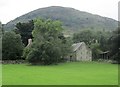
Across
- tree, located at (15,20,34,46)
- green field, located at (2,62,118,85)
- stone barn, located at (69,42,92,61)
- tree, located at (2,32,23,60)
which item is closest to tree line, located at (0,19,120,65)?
tree, located at (2,32,23,60)

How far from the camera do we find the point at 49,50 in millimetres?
65812

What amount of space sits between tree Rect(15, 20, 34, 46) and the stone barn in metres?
12.9

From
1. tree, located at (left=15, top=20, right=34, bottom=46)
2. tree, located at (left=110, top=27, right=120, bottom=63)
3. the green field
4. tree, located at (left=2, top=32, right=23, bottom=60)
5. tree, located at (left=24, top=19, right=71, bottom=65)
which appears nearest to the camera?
the green field

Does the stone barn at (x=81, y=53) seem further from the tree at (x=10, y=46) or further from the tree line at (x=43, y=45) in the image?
the tree at (x=10, y=46)

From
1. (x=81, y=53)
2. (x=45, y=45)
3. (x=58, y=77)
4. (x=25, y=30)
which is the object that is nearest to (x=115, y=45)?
(x=45, y=45)

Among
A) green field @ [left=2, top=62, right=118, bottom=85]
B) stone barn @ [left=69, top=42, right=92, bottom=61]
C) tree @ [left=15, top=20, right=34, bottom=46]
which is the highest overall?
tree @ [left=15, top=20, right=34, bottom=46]

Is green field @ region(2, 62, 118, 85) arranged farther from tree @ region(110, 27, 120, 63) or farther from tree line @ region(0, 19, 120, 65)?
tree @ region(110, 27, 120, 63)

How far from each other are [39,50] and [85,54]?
88.7ft

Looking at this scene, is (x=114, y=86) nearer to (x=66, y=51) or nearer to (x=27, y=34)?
(x=66, y=51)

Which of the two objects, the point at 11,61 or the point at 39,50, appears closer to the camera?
the point at 39,50

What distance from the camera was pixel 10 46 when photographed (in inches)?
2835

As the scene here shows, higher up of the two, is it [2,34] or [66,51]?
[2,34]

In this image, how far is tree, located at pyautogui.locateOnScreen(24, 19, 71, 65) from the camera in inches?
2579

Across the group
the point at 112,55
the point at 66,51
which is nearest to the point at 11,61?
the point at 66,51
